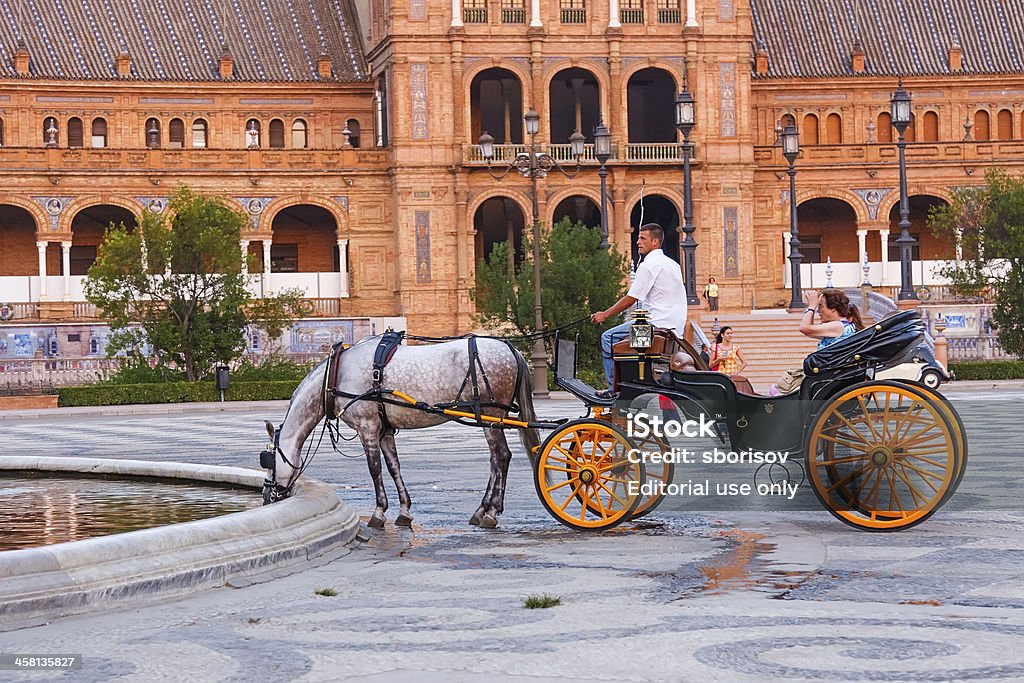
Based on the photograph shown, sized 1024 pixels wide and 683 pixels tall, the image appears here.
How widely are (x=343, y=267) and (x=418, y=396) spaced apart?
4360 cm

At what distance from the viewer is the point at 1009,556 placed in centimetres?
943

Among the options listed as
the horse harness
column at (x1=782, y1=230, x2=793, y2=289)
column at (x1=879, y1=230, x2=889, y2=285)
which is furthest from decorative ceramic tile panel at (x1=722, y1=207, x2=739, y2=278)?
the horse harness

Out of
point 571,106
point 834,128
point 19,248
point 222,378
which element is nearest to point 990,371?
point 222,378

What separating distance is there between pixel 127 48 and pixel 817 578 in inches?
2090

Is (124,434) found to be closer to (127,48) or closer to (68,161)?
(68,161)

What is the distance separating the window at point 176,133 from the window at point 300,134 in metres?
3.90

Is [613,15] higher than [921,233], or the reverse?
[613,15]

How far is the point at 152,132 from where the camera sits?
193 feet

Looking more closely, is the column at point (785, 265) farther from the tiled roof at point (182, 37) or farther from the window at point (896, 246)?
the tiled roof at point (182, 37)

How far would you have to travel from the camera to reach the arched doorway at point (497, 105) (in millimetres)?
56156

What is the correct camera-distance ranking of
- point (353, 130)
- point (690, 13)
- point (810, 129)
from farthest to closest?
point (810, 129), point (353, 130), point (690, 13)

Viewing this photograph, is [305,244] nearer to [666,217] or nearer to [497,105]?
[497,105]

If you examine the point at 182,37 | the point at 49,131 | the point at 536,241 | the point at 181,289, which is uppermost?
the point at 182,37

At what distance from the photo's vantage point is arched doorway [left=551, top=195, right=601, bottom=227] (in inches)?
2192
